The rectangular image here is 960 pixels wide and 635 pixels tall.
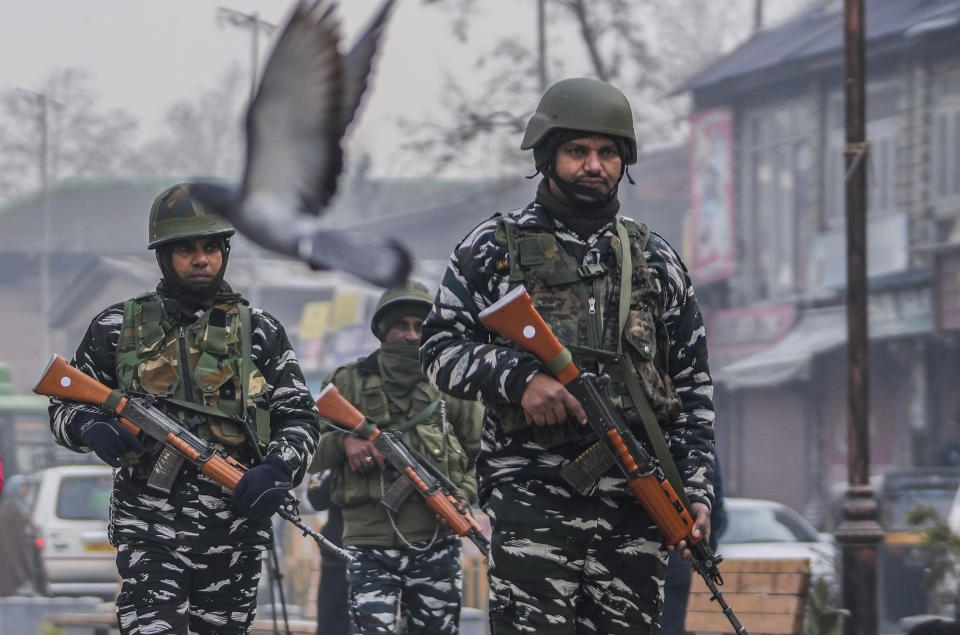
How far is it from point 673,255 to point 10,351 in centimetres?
4736

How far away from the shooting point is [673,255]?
4.71m

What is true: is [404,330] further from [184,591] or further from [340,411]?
[184,591]

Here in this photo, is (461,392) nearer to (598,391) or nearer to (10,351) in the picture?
(598,391)

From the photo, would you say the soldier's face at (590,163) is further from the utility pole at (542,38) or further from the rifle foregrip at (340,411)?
the utility pole at (542,38)

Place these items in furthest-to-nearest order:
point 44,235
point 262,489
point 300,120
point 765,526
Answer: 1. point 44,235
2. point 765,526
3. point 262,489
4. point 300,120

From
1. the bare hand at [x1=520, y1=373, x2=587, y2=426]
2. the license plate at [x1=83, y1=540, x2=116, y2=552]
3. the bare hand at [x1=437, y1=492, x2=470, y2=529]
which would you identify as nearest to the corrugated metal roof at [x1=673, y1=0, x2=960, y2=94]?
the license plate at [x1=83, y1=540, x2=116, y2=552]

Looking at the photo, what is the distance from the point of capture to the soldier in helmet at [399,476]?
6.83 metres

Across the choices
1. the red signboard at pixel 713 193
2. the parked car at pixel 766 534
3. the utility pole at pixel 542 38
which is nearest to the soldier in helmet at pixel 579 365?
the parked car at pixel 766 534

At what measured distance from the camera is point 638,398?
444cm

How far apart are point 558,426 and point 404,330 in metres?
2.91

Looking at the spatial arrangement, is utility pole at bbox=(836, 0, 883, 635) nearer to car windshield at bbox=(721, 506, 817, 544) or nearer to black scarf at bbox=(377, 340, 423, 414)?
black scarf at bbox=(377, 340, 423, 414)

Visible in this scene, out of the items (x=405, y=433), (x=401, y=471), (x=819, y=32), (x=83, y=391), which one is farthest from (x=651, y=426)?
(x=819, y=32)

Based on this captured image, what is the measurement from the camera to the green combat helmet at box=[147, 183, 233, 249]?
532cm

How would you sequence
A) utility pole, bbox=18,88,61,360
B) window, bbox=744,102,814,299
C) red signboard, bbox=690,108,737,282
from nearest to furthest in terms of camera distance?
window, bbox=744,102,814,299 → red signboard, bbox=690,108,737,282 → utility pole, bbox=18,88,61,360
